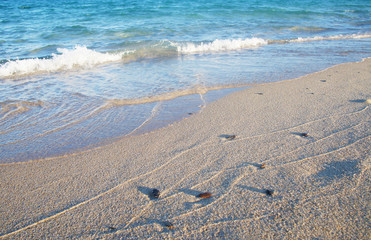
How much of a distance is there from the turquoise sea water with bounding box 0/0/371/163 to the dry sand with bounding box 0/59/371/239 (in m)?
0.59

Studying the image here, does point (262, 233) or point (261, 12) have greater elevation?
point (261, 12)

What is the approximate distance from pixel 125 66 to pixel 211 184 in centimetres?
580

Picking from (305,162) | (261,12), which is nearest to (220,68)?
(305,162)

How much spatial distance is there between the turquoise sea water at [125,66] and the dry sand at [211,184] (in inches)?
23.3

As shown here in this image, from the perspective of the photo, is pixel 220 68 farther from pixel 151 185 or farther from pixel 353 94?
pixel 151 185

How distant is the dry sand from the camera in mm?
1889

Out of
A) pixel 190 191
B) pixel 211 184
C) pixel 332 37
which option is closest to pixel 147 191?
pixel 190 191

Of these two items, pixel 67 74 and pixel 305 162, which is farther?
pixel 67 74

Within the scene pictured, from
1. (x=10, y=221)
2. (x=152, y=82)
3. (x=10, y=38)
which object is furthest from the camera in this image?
(x=10, y=38)

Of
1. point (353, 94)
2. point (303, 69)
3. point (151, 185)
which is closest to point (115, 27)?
point (303, 69)

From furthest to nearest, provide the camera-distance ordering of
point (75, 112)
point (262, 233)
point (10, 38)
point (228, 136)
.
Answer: point (10, 38) → point (75, 112) → point (228, 136) → point (262, 233)

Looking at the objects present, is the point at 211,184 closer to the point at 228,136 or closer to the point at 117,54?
the point at 228,136

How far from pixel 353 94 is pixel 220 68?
10.2ft

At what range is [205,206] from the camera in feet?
6.79
